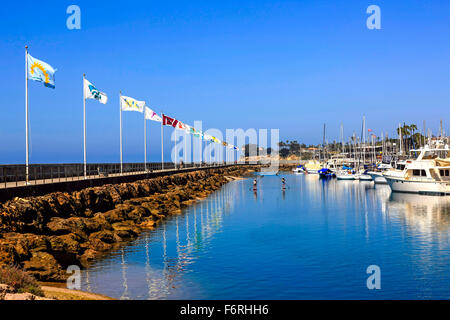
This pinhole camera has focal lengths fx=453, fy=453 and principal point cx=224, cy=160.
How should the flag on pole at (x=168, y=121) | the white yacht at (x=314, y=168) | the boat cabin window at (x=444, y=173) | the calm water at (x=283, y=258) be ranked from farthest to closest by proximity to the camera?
the white yacht at (x=314, y=168)
the flag on pole at (x=168, y=121)
the boat cabin window at (x=444, y=173)
the calm water at (x=283, y=258)

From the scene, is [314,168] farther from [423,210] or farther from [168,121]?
[423,210]

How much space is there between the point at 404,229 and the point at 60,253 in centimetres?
2686

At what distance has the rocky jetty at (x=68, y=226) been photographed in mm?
21031

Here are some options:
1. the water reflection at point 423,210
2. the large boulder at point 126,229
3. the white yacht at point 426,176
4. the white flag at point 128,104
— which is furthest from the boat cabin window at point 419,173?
the large boulder at point 126,229

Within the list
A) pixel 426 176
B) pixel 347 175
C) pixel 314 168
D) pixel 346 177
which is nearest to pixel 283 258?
pixel 426 176

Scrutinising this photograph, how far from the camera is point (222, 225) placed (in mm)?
40531

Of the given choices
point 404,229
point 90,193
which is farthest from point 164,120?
point 404,229

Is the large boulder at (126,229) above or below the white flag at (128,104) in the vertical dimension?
below

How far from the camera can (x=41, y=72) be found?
33.4m

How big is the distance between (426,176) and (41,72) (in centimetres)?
5135

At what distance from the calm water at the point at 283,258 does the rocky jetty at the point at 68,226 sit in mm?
1501

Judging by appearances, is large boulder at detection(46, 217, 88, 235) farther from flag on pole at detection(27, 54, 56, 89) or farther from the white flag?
the white flag

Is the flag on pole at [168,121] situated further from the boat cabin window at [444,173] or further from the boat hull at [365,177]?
the boat hull at [365,177]

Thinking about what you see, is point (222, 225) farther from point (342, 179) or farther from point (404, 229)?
point (342, 179)
